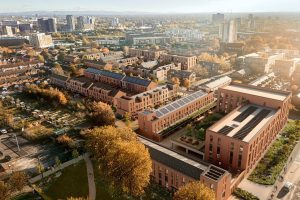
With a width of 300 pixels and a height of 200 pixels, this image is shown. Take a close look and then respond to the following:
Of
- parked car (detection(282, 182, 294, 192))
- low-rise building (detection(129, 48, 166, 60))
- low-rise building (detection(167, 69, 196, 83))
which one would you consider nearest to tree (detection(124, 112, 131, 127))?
parked car (detection(282, 182, 294, 192))

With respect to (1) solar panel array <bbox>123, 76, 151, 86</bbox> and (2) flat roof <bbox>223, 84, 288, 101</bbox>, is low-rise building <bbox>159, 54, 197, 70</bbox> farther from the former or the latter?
(2) flat roof <bbox>223, 84, 288, 101</bbox>

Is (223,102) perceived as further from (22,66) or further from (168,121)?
(22,66)

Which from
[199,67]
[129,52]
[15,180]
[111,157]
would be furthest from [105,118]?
[129,52]

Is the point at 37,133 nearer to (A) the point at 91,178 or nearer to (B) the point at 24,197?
(B) the point at 24,197

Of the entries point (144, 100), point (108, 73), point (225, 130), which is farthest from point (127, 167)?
point (108, 73)

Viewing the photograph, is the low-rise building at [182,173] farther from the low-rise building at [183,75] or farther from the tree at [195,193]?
the low-rise building at [183,75]

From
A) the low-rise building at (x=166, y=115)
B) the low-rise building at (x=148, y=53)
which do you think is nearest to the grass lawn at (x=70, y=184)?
the low-rise building at (x=166, y=115)
